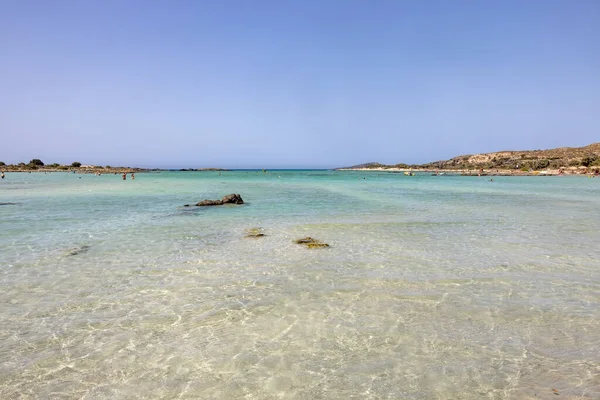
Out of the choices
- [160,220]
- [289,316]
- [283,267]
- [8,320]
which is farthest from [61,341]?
[160,220]

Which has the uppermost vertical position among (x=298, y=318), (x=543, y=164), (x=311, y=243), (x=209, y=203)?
(x=543, y=164)

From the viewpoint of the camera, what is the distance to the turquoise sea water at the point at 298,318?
17.2 ft

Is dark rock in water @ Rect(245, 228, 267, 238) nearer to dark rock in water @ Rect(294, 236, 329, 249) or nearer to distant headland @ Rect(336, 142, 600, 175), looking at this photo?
dark rock in water @ Rect(294, 236, 329, 249)

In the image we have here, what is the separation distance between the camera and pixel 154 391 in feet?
16.5

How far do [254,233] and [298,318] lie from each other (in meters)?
9.55

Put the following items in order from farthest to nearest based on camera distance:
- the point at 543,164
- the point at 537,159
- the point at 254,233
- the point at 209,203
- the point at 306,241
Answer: the point at 537,159 → the point at 543,164 → the point at 209,203 → the point at 254,233 → the point at 306,241

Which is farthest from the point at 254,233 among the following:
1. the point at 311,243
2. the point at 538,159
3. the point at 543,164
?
the point at 538,159

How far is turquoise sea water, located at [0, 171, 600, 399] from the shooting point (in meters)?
5.23

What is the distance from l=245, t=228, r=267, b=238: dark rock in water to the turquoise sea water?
747 millimetres

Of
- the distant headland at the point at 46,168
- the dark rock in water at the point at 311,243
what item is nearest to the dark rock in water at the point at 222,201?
the dark rock in water at the point at 311,243

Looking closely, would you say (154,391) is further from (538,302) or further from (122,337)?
(538,302)

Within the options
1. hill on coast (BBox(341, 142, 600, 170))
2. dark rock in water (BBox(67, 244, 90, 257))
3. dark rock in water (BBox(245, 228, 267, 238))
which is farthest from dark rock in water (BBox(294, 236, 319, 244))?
hill on coast (BBox(341, 142, 600, 170))

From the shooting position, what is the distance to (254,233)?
1673cm

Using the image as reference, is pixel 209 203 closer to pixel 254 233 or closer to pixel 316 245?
pixel 254 233
